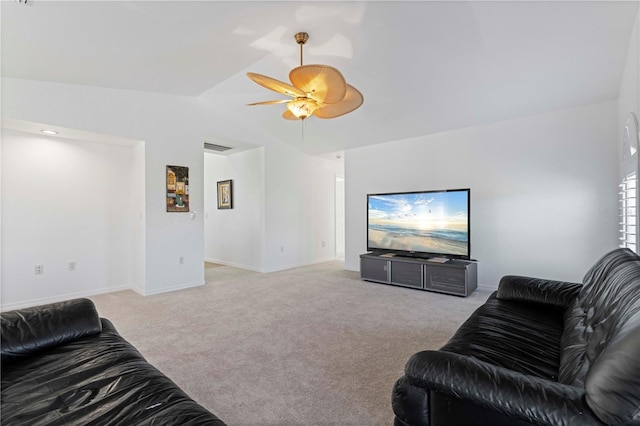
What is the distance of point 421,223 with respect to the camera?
477cm

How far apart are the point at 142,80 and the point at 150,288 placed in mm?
2788

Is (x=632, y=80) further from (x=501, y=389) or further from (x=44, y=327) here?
(x=44, y=327)

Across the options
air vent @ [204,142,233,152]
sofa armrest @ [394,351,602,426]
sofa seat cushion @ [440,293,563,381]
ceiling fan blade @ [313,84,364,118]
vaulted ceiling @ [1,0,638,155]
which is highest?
vaulted ceiling @ [1,0,638,155]

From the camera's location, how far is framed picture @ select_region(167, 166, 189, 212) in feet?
15.4

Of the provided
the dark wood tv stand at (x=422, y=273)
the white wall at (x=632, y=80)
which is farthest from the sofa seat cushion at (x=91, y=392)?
the dark wood tv stand at (x=422, y=273)

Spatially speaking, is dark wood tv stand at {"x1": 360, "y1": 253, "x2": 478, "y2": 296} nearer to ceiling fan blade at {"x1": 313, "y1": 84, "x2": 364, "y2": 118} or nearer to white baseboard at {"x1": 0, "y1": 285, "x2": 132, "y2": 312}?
ceiling fan blade at {"x1": 313, "y1": 84, "x2": 364, "y2": 118}

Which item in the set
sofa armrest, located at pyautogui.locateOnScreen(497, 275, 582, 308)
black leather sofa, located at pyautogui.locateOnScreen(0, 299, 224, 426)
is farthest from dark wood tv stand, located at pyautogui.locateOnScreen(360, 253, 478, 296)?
black leather sofa, located at pyautogui.locateOnScreen(0, 299, 224, 426)

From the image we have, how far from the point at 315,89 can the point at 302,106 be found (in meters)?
0.26

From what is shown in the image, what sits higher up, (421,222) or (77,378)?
(421,222)

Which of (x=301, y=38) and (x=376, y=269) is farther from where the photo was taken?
(x=376, y=269)

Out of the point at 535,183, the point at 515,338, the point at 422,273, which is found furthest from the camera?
the point at 422,273

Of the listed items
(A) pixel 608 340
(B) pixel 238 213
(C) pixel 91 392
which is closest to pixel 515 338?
(A) pixel 608 340

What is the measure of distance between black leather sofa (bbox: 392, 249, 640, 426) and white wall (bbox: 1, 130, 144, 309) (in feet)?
14.7

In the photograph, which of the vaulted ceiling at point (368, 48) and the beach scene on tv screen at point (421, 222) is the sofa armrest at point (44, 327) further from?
the beach scene on tv screen at point (421, 222)
